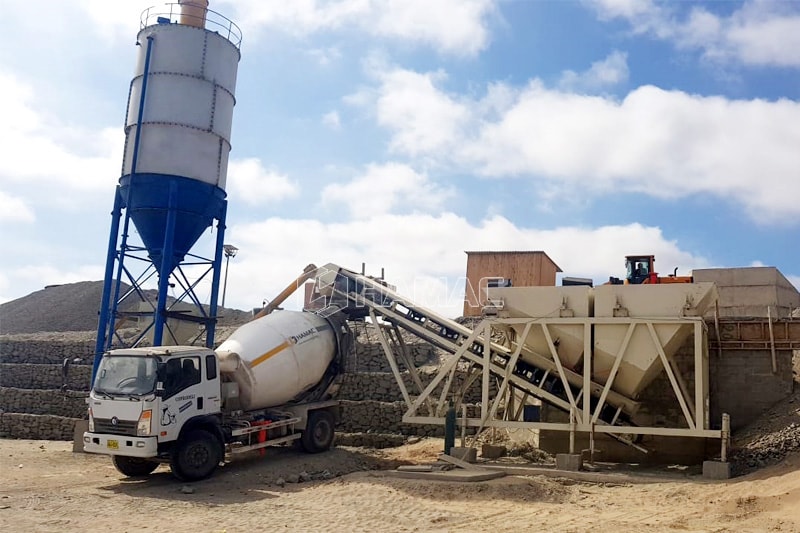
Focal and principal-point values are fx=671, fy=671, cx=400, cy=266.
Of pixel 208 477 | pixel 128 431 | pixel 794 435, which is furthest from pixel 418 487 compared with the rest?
pixel 794 435

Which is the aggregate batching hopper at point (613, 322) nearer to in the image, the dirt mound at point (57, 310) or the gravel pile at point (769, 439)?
the gravel pile at point (769, 439)

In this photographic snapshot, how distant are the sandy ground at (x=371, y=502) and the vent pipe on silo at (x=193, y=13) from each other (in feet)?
39.8

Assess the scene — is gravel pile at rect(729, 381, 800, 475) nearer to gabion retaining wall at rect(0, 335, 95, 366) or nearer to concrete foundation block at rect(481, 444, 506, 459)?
concrete foundation block at rect(481, 444, 506, 459)

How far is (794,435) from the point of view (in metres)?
13.5

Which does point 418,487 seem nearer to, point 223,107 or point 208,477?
point 208,477

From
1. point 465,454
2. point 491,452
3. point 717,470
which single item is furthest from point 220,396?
point 717,470

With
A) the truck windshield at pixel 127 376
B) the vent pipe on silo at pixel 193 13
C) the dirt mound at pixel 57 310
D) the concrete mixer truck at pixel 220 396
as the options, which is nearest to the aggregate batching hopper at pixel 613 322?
the concrete mixer truck at pixel 220 396

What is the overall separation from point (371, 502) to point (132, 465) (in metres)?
5.21

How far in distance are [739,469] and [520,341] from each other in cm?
493

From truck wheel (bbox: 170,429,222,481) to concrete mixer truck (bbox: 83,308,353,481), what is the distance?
0.06ft

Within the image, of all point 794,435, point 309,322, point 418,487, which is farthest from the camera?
point 309,322

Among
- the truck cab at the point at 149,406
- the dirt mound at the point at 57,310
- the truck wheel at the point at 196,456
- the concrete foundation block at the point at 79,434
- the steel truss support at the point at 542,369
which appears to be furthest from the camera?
the dirt mound at the point at 57,310

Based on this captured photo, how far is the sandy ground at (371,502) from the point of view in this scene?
29.7 ft

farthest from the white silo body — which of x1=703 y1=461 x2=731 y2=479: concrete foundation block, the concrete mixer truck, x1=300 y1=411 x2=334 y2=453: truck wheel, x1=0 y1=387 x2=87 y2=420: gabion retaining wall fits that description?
x1=703 y1=461 x2=731 y2=479: concrete foundation block
